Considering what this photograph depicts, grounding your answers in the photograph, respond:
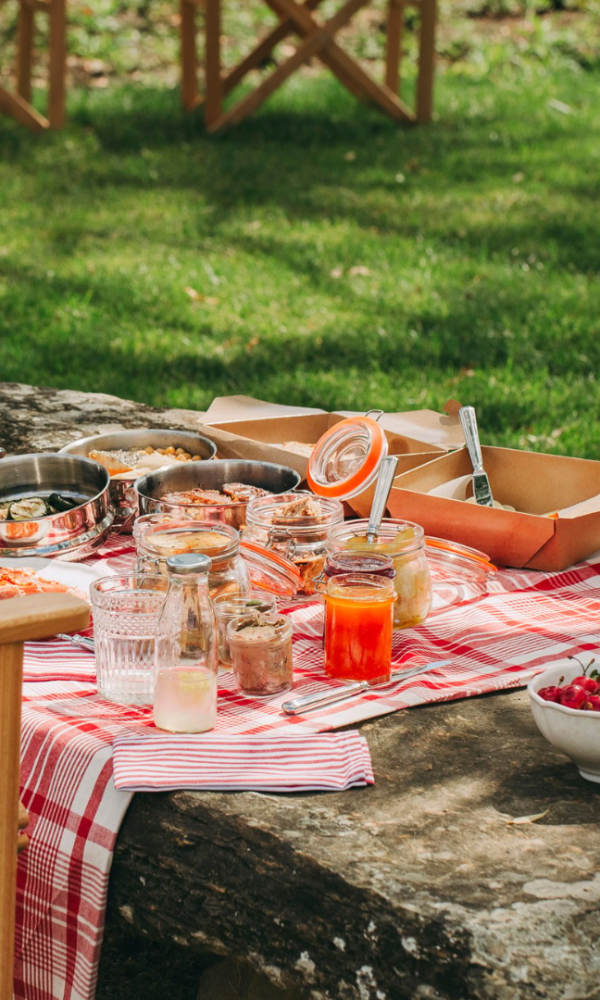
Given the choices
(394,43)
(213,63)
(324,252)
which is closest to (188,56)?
(213,63)

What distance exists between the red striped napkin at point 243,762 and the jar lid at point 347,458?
806mm

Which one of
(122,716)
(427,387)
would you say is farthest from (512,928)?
(427,387)

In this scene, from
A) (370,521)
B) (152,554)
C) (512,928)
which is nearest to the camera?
(512,928)

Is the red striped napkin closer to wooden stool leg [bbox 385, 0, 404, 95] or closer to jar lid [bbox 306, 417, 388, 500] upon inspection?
jar lid [bbox 306, 417, 388, 500]

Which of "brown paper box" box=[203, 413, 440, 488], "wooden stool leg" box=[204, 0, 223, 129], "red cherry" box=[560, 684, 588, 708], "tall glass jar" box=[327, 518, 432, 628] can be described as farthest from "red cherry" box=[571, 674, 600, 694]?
"wooden stool leg" box=[204, 0, 223, 129]

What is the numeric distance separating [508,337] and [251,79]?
600 centimetres

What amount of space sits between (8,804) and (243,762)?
1.43 feet

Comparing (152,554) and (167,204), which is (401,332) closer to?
(167,204)

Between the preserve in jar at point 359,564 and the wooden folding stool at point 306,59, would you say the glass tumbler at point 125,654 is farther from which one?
the wooden folding stool at point 306,59

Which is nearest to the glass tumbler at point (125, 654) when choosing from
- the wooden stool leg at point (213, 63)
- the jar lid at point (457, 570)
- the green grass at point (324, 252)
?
the jar lid at point (457, 570)

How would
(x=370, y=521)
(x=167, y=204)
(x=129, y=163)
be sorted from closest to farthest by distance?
(x=370, y=521) → (x=167, y=204) → (x=129, y=163)

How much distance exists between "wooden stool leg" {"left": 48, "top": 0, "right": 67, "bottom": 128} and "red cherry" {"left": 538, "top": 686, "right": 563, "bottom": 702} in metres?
7.74

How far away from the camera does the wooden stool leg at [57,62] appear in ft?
27.7

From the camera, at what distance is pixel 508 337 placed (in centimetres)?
614
